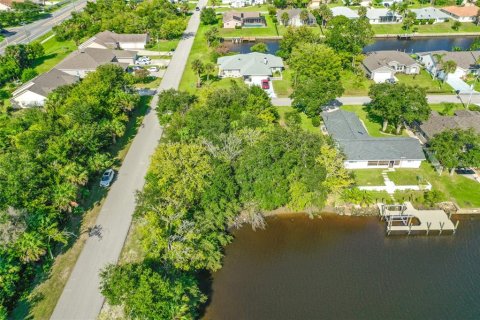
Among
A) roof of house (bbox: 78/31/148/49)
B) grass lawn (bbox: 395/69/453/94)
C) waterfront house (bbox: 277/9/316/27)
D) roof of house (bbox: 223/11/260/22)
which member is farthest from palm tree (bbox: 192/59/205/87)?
waterfront house (bbox: 277/9/316/27)

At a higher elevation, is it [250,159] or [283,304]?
[250,159]

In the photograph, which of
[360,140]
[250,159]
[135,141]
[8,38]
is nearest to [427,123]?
[360,140]

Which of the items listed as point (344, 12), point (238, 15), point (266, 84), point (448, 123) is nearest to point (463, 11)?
point (344, 12)

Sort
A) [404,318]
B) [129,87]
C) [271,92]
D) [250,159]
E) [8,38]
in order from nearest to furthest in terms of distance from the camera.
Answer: [404,318] → [250,159] → [129,87] → [271,92] → [8,38]

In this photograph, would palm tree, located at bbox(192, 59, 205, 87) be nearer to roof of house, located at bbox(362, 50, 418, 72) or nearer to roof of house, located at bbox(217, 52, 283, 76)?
roof of house, located at bbox(217, 52, 283, 76)

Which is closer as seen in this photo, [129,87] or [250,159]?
[250,159]

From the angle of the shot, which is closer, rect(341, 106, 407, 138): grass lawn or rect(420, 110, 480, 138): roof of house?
rect(420, 110, 480, 138): roof of house

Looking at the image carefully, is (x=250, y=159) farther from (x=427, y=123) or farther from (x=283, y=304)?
(x=427, y=123)
